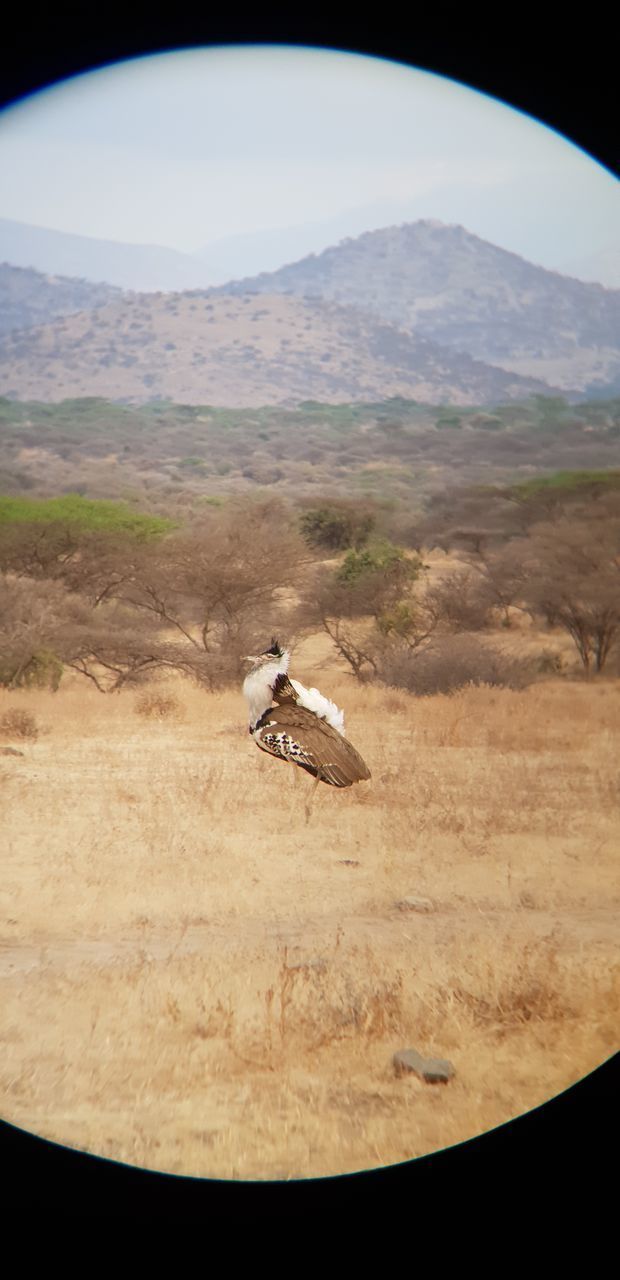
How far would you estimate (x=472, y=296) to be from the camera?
23.0 m

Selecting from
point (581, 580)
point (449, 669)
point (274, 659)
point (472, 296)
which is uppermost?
point (472, 296)

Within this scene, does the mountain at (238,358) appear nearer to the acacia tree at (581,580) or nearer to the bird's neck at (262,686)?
the acacia tree at (581,580)

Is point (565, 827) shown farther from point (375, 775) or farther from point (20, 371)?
point (20, 371)

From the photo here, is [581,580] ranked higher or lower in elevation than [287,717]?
lower

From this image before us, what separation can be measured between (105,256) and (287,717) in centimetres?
715

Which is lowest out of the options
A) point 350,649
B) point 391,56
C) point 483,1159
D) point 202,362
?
point 350,649

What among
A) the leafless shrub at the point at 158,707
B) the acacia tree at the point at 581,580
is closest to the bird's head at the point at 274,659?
the leafless shrub at the point at 158,707

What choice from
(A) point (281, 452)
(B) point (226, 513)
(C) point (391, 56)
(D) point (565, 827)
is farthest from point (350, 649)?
(C) point (391, 56)

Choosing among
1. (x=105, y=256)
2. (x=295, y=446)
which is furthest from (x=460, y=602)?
(x=295, y=446)

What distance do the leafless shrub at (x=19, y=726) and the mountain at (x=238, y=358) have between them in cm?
1083

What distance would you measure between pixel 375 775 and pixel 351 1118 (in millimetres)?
5710

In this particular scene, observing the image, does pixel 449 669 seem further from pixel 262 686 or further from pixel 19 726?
pixel 262 686

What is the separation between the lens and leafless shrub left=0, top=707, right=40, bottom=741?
12.1m

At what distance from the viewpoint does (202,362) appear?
23.7m
